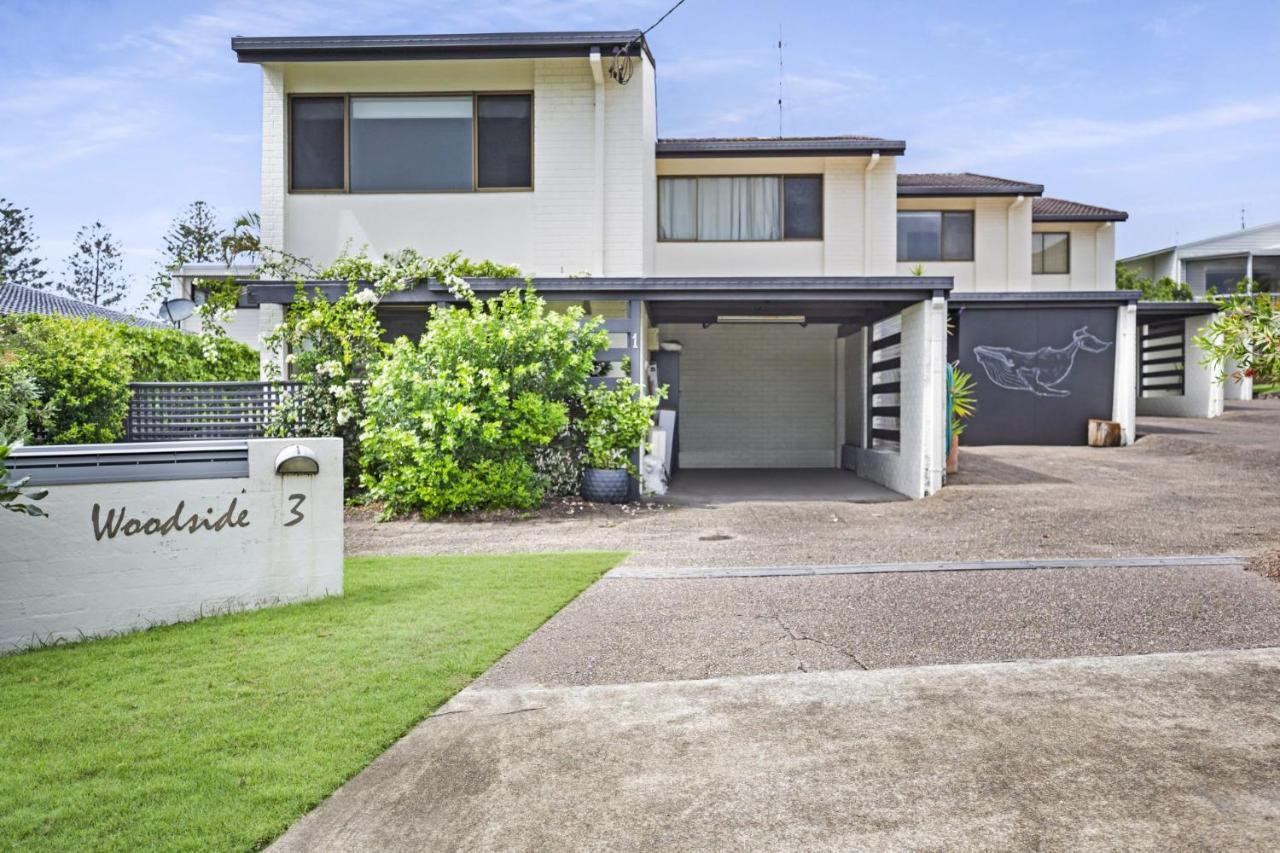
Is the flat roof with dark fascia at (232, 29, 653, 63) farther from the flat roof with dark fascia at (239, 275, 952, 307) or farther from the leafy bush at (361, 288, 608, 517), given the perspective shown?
the leafy bush at (361, 288, 608, 517)

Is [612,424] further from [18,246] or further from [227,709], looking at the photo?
[18,246]

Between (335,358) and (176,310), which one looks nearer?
(335,358)

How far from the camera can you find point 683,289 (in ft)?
38.5

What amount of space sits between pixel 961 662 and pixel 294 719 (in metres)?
3.27

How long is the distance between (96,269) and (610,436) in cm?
5930

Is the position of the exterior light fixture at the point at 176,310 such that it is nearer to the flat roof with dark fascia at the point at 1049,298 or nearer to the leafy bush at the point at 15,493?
the leafy bush at the point at 15,493

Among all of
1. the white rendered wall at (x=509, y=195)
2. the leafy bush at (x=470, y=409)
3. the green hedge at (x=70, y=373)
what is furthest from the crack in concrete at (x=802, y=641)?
the white rendered wall at (x=509, y=195)

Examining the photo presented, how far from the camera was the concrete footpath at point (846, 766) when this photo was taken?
3.00 meters

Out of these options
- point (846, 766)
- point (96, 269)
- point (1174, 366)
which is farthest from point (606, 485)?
point (96, 269)

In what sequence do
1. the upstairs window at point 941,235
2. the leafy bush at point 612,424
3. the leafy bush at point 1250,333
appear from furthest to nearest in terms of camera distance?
the upstairs window at point 941,235, the leafy bush at point 612,424, the leafy bush at point 1250,333

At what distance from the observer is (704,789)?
3.33m

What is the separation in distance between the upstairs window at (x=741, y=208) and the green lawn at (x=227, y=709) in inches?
465

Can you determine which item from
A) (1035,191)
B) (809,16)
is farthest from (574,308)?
(1035,191)

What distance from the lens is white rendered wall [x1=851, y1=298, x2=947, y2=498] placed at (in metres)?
11.8
